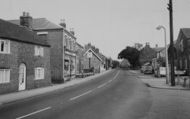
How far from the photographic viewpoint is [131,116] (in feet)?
30.6

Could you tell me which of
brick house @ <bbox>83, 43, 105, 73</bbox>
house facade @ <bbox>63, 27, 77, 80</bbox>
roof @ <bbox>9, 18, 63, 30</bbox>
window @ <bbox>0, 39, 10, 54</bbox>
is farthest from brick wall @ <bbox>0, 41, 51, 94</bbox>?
brick house @ <bbox>83, 43, 105, 73</bbox>

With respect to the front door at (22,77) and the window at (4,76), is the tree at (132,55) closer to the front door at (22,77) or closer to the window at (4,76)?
the front door at (22,77)

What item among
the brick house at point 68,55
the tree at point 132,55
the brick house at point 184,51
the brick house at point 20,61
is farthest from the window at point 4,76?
the tree at point 132,55

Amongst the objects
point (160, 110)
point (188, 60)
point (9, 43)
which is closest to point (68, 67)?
point (9, 43)

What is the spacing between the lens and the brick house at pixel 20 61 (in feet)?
63.7

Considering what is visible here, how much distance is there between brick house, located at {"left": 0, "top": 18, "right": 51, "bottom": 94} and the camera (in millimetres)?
19402

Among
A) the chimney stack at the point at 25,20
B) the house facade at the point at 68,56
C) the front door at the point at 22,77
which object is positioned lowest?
the front door at the point at 22,77

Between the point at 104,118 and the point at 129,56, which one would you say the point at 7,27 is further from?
the point at 129,56

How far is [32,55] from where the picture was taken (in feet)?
77.9

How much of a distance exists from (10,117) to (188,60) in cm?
3628

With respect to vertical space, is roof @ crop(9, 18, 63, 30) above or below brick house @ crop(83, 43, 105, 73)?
above

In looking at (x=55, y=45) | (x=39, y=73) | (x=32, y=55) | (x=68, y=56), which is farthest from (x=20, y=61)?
(x=68, y=56)

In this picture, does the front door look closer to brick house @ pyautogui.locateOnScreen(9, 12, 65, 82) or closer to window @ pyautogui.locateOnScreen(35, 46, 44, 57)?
window @ pyautogui.locateOnScreen(35, 46, 44, 57)

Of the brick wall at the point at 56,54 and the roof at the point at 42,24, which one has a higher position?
the roof at the point at 42,24
